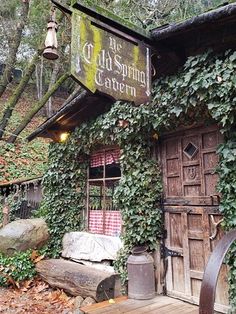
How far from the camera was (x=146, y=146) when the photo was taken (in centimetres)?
507

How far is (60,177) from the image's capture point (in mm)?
7027

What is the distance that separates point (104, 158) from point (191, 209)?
7.81 feet

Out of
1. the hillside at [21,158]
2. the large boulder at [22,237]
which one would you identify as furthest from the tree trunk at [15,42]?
the large boulder at [22,237]

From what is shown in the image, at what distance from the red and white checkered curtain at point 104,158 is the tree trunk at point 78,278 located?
2.04 metres

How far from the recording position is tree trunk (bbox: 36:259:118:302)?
16.3 feet

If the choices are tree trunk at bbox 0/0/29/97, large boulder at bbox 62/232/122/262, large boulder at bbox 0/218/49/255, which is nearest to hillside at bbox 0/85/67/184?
tree trunk at bbox 0/0/29/97

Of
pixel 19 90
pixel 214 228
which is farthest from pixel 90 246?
pixel 19 90

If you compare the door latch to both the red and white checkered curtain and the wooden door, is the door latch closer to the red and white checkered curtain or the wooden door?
the wooden door

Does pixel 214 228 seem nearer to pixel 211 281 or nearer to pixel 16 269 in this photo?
pixel 211 281

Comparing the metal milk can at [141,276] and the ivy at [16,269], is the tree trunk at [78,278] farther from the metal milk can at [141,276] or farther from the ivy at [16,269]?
the metal milk can at [141,276]

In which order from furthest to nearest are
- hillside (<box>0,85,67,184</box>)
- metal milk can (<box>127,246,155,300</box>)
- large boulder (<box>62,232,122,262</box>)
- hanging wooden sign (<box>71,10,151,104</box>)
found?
hillside (<box>0,85,67,184</box>) < large boulder (<box>62,232,122,262</box>) < metal milk can (<box>127,246,155,300</box>) < hanging wooden sign (<box>71,10,151,104</box>)

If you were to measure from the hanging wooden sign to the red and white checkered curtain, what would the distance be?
281cm

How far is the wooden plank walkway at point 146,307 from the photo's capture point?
409 cm

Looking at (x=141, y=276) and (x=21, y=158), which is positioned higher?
(x=21, y=158)
